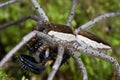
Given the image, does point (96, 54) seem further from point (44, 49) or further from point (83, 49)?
point (44, 49)

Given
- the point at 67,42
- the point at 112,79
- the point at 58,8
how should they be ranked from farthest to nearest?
1. the point at 58,8
2. the point at 112,79
3. the point at 67,42

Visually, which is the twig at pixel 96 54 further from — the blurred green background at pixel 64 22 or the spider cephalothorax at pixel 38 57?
the blurred green background at pixel 64 22

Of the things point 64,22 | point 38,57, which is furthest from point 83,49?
point 64,22

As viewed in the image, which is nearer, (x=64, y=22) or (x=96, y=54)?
(x=96, y=54)

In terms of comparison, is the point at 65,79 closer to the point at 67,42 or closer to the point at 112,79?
the point at 112,79

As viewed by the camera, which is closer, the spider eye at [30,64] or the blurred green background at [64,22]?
the spider eye at [30,64]

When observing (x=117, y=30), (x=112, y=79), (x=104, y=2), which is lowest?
(x=112, y=79)

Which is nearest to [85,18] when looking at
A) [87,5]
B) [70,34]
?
[87,5]

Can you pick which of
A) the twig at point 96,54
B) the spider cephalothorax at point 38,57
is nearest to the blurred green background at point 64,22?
the spider cephalothorax at point 38,57
